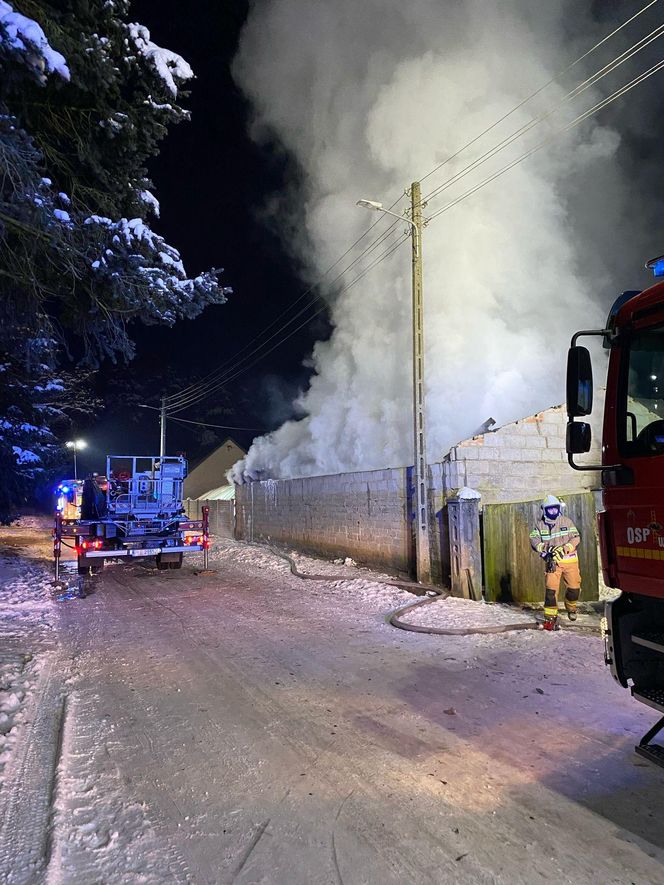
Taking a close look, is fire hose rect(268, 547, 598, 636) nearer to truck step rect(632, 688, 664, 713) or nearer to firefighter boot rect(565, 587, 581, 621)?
firefighter boot rect(565, 587, 581, 621)

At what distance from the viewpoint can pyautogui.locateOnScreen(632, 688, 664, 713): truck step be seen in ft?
10.1

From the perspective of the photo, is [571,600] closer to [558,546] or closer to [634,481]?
[558,546]

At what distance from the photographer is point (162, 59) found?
6.15 metres

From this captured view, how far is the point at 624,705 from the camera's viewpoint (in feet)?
15.3

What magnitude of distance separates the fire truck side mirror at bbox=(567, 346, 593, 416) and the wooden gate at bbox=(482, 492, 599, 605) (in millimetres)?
6096

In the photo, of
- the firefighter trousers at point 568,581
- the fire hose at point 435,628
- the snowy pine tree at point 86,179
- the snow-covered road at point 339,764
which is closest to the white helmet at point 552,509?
the firefighter trousers at point 568,581

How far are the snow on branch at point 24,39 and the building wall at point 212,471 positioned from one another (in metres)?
38.6

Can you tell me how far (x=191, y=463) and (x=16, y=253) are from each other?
3827 centimetres

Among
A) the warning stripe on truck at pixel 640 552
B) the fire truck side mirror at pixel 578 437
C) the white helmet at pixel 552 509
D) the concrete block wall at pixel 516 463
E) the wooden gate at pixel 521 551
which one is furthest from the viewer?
the concrete block wall at pixel 516 463

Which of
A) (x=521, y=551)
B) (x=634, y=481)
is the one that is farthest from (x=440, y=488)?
(x=634, y=481)

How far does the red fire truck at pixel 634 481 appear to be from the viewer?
3.12 meters

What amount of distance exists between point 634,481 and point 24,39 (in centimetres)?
594

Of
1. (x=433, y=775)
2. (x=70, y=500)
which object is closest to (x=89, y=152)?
(x=433, y=775)

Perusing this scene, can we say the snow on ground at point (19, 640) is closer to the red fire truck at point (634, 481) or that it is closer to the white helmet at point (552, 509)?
the red fire truck at point (634, 481)
